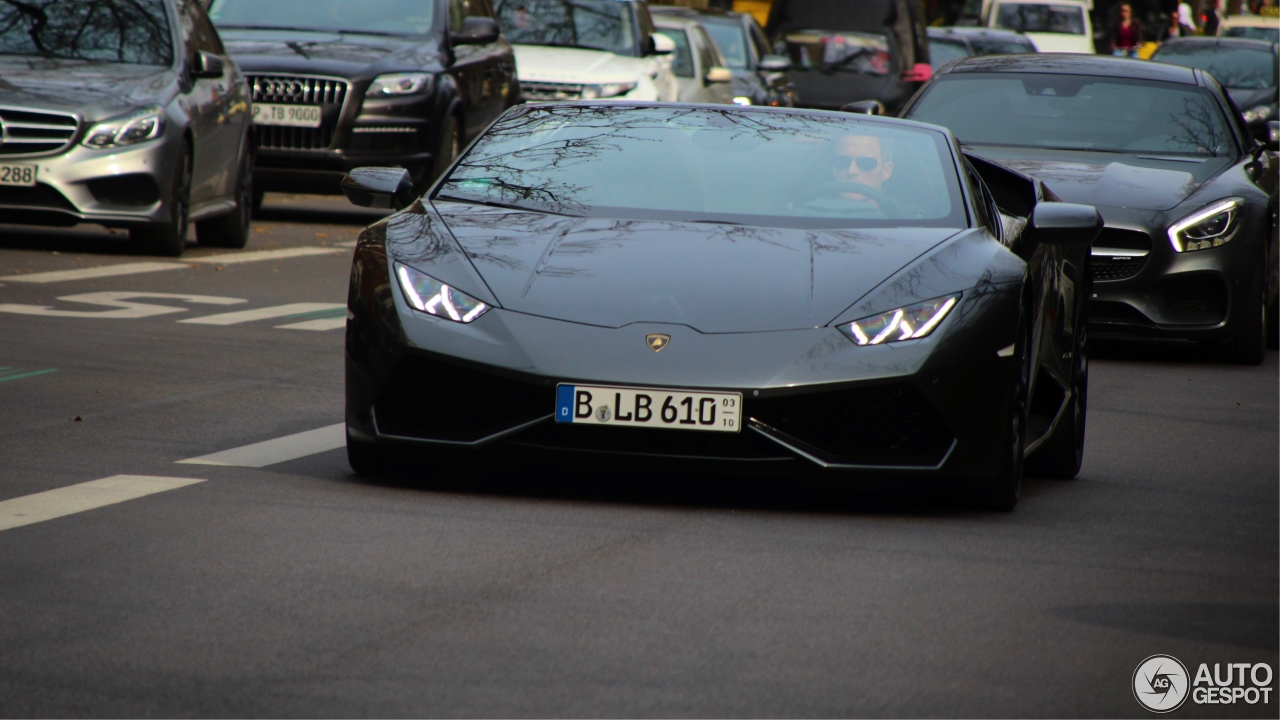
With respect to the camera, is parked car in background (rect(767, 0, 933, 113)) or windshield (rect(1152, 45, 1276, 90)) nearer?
windshield (rect(1152, 45, 1276, 90))

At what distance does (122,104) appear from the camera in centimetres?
1406

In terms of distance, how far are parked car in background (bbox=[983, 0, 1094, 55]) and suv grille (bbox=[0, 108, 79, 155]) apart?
36267mm

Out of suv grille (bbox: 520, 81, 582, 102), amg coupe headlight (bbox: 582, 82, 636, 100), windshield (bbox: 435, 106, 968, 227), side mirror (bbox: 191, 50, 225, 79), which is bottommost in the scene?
suv grille (bbox: 520, 81, 582, 102)

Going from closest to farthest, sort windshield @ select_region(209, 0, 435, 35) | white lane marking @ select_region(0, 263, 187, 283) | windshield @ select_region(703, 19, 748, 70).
A: white lane marking @ select_region(0, 263, 187, 283), windshield @ select_region(209, 0, 435, 35), windshield @ select_region(703, 19, 748, 70)

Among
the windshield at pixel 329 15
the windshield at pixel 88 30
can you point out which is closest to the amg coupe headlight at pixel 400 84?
the windshield at pixel 329 15

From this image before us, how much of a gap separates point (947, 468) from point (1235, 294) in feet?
18.5

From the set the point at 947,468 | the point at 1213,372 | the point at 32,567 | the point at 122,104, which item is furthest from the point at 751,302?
the point at 122,104

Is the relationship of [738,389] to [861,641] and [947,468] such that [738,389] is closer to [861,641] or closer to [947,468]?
[947,468]

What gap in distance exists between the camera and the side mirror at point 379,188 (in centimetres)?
776

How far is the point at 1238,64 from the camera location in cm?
3039

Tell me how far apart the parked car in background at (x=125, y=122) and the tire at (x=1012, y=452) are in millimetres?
8327

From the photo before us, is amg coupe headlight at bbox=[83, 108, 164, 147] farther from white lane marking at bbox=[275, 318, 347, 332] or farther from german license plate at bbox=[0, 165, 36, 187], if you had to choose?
white lane marking at bbox=[275, 318, 347, 332]

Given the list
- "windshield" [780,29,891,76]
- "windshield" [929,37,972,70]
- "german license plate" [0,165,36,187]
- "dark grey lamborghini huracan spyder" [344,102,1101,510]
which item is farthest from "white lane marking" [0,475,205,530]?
"windshield" [929,37,972,70]

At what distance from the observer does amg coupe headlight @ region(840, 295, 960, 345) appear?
639 centimetres
